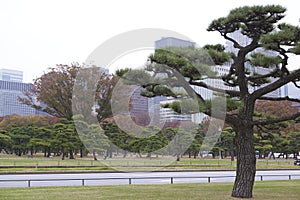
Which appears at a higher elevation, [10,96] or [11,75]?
[11,75]

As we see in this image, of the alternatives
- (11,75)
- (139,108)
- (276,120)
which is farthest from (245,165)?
(11,75)

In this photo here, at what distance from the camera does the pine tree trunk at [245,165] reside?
1187cm

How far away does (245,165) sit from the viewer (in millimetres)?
11945

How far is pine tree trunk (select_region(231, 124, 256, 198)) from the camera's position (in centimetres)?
1187

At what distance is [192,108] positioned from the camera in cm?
1098

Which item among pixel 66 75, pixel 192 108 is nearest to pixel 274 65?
pixel 192 108

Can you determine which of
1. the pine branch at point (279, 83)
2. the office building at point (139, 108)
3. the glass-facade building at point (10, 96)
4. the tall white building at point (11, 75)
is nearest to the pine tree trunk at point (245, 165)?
the pine branch at point (279, 83)

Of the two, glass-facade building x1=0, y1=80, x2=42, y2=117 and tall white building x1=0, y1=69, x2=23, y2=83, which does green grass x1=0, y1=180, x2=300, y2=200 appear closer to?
glass-facade building x1=0, y1=80, x2=42, y2=117

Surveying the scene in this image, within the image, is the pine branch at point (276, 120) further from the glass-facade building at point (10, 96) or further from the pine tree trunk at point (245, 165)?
the glass-facade building at point (10, 96)

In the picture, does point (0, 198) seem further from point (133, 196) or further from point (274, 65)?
point (274, 65)

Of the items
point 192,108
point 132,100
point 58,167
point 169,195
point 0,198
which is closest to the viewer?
point 192,108

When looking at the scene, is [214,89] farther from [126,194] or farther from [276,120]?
[126,194]

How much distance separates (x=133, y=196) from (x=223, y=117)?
11.9 ft

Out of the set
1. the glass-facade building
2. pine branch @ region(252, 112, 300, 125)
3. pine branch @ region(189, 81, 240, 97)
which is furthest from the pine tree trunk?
the glass-facade building
